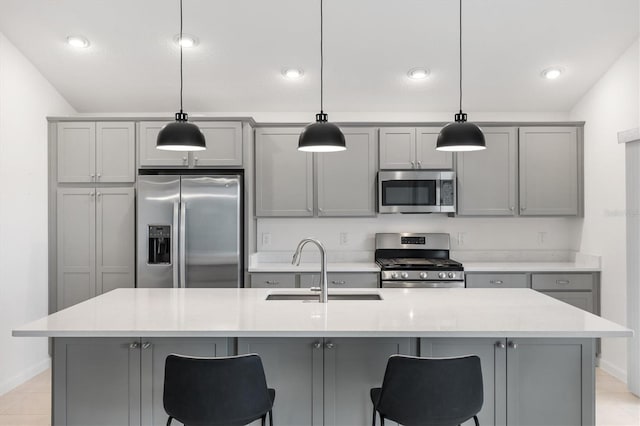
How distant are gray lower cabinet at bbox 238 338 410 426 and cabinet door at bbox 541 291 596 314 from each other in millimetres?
2438

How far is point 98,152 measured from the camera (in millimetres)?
4078

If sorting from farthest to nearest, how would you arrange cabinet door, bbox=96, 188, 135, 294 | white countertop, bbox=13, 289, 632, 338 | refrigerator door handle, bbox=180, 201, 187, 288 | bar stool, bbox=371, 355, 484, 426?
cabinet door, bbox=96, 188, 135, 294 → refrigerator door handle, bbox=180, 201, 187, 288 → white countertop, bbox=13, 289, 632, 338 → bar stool, bbox=371, 355, 484, 426

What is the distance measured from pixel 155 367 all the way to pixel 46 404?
1.71 metres

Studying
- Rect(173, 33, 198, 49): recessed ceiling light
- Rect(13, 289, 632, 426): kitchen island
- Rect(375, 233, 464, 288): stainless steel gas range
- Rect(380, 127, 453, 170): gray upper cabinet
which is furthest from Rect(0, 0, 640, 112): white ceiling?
Rect(13, 289, 632, 426): kitchen island

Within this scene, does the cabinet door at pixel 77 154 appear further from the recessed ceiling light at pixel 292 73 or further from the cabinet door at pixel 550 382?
the cabinet door at pixel 550 382

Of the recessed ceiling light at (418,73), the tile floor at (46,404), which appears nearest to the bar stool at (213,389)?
the tile floor at (46,404)

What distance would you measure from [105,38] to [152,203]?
1.33 m

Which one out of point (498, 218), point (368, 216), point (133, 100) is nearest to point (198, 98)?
point (133, 100)

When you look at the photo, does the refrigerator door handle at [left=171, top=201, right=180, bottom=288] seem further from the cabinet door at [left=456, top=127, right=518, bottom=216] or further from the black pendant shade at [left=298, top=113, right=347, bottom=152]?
the cabinet door at [left=456, top=127, right=518, bottom=216]

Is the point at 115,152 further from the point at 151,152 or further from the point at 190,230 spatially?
the point at 190,230

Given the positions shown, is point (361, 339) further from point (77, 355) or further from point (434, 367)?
point (77, 355)

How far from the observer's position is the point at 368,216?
4336mm

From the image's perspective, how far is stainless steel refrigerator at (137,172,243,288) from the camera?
387cm

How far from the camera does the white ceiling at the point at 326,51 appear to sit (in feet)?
10.7
